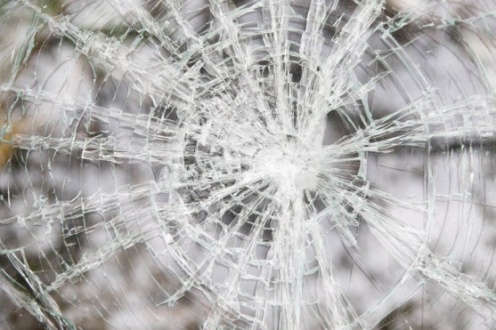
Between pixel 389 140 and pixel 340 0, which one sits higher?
pixel 340 0

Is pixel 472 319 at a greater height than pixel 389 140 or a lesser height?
lesser

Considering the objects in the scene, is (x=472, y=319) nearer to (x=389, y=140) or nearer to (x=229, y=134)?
(x=389, y=140)

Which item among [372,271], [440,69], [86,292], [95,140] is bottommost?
[86,292]

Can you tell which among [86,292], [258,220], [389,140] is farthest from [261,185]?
[86,292]

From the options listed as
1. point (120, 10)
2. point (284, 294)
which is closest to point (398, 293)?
point (284, 294)

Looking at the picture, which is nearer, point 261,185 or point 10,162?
point 261,185

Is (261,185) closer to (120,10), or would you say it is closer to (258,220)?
(258,220)
